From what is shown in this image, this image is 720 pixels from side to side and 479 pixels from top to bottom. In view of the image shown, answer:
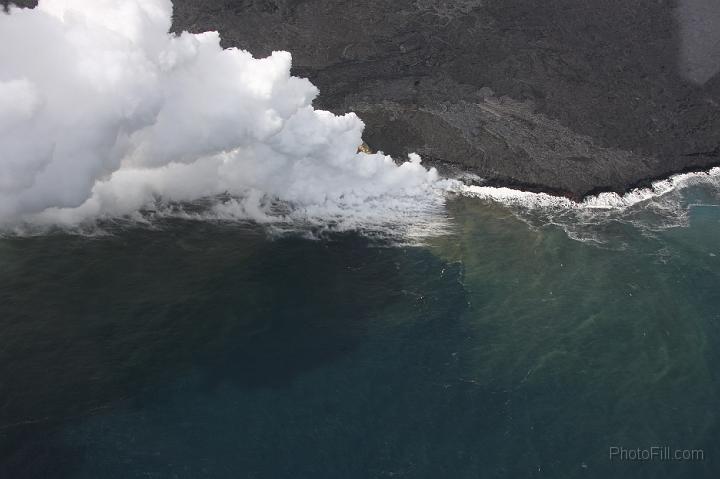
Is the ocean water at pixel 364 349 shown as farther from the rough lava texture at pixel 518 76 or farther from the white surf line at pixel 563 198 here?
the rough lava texture at pixel 518 76

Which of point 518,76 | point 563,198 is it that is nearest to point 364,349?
point 563,198

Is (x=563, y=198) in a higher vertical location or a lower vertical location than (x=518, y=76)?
lower

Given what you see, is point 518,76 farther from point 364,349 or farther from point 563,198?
point 364,349

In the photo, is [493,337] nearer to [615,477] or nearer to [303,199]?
[615,477]

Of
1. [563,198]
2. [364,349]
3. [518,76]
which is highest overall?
[518,76]

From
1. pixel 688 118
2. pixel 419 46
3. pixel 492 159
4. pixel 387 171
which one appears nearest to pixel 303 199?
pixel 387 171

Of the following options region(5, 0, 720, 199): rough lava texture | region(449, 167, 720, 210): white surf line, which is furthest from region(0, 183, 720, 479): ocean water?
region(5, 0, 720, 199): rough lava texture
